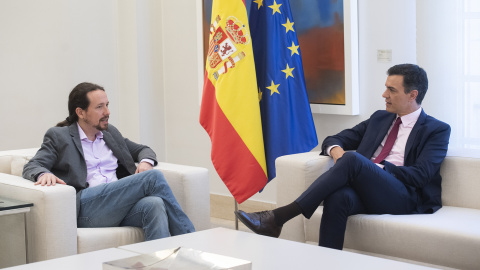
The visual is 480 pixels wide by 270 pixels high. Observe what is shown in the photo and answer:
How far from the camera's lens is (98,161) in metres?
3.93

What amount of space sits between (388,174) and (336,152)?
1.26 feet

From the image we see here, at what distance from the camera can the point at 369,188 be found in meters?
3.61

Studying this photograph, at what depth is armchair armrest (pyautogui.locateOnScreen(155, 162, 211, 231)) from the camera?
12.5 ft

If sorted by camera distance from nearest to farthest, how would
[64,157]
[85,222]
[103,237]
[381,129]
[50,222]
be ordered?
1. [50,222]
2. [103,237]
3. [85,222]
4. [64,157]
5. [381,129]

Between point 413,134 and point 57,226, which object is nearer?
point 57,226

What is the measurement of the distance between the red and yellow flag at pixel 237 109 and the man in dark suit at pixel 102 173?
56 centimetres

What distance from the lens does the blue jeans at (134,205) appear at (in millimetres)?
3617

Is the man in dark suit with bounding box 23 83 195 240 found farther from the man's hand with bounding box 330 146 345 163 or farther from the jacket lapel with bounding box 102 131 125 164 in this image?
the man's hand with bounding box 330 146 345 163

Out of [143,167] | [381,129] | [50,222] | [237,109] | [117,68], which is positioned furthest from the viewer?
[117,68]

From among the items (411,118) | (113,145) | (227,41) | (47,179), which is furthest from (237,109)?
(47,179)

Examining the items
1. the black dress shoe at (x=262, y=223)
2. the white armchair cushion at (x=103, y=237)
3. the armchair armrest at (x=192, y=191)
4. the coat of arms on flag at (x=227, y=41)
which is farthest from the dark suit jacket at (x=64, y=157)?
the coat of arms on flag at (x=227, y=41)

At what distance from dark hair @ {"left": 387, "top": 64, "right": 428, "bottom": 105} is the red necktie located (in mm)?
177

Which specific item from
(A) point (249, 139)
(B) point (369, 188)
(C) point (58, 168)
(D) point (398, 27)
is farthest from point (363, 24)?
(C) point (58, 168)

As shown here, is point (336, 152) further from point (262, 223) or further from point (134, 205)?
point (134, 205)
